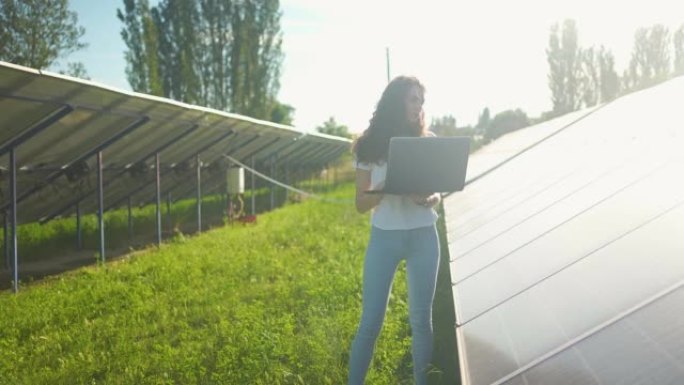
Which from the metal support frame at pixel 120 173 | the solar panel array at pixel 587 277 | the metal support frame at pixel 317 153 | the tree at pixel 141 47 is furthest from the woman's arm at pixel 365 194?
the tree at pixel 141 47

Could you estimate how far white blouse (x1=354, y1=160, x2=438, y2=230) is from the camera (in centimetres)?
312

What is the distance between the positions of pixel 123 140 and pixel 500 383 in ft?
28.5

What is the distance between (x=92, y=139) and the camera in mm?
8742

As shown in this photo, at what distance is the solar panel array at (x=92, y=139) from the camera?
652 cm

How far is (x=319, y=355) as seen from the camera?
13.9ft

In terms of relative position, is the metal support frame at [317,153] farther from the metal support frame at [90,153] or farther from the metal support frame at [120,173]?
the metal support frame at [90,153]

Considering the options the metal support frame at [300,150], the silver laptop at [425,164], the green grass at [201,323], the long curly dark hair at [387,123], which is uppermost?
the metal support frame at [300,150]

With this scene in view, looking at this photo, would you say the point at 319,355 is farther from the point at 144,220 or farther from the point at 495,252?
the point at 144,220

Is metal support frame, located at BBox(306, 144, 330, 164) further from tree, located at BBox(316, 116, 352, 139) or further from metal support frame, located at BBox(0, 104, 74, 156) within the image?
tree, located at BBox(316, 116, 352, 139)

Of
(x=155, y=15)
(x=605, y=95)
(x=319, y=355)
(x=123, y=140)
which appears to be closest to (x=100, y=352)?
(x=319, y=355)

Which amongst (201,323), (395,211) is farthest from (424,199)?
(201,323)

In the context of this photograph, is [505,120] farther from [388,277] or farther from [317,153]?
[388,277]

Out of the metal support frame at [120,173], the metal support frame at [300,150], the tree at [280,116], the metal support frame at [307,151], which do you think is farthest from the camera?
the tree at [280,116]

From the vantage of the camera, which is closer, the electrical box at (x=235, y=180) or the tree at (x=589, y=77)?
the electrical box at (x=235, y=180)
